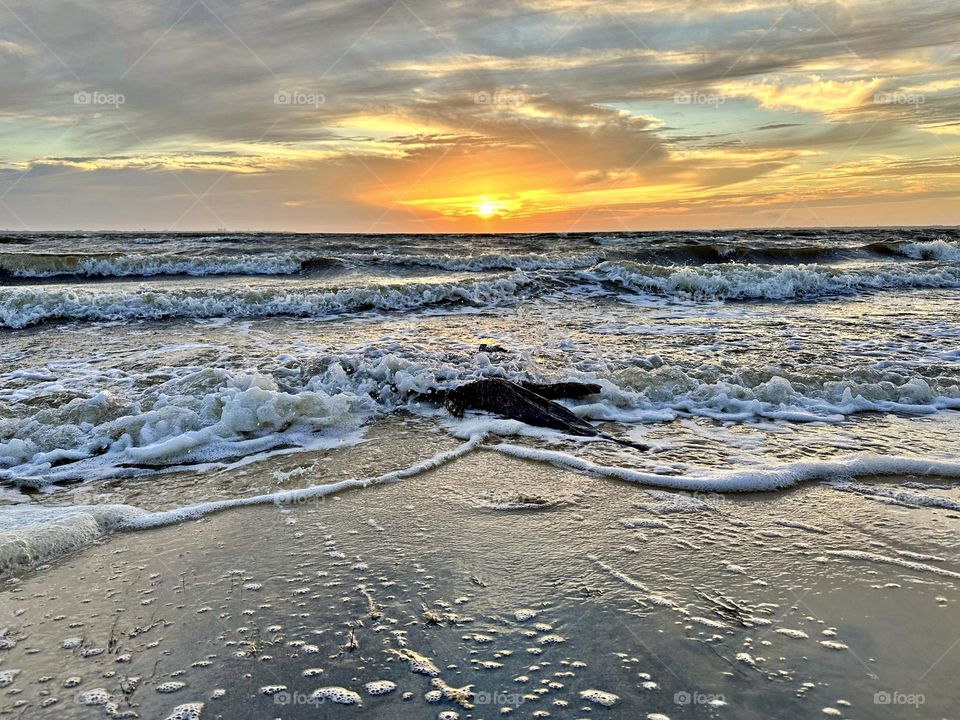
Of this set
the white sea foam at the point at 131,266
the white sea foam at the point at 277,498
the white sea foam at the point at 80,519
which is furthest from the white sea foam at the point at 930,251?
the white sea foam at the point at 80,519

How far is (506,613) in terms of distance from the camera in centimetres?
240

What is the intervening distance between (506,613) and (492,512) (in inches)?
38.5

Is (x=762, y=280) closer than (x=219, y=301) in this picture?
No

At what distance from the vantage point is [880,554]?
288 centimetres

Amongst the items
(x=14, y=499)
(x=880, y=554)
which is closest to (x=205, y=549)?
(x=14, y=499)

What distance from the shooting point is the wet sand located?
1.98m

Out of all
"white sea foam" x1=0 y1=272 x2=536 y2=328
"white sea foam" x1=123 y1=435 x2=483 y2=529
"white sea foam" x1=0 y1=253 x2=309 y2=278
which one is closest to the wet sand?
"white sea foam" x1=123 y1=435 x2=483 y2=529

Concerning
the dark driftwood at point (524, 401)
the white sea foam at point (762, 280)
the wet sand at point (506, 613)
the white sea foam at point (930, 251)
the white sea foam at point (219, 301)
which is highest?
Answer: the white sea foam at point (930, 251)

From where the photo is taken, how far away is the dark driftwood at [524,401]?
16.3 feet

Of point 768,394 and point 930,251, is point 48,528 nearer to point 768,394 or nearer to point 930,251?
point 768,394

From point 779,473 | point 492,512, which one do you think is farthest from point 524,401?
point 779,473

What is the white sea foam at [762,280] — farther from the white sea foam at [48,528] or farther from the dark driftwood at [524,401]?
the white sea foam at [48,528]

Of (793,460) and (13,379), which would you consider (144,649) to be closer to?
(793,460)

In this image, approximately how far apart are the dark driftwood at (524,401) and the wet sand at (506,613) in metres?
1.45
